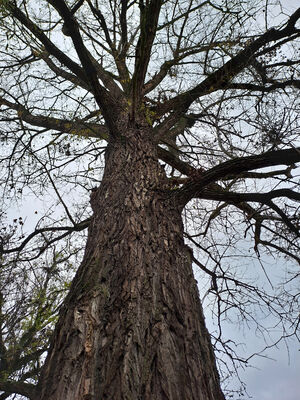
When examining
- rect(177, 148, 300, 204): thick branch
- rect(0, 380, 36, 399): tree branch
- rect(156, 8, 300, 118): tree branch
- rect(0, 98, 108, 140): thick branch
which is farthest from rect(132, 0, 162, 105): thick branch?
rect(0, 380, 36, 399): tree branch

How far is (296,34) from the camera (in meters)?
3.31

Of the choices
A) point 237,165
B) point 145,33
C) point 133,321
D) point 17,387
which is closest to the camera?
point 133,321

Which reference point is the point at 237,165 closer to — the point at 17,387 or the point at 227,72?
the point at 227,72

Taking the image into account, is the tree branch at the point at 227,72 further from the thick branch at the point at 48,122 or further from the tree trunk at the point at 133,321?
the tree trunk at the point at 133,321

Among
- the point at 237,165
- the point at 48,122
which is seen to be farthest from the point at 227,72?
the point at 48,122

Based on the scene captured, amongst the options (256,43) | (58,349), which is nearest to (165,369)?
(58,349)

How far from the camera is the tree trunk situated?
3.37 feet

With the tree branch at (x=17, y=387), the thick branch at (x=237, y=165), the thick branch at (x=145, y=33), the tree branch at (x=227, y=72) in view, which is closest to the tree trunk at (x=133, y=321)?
the thick branch at (x=237, y=165)

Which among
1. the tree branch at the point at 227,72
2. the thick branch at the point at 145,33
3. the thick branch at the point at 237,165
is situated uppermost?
the tree branch at the point at 227,72

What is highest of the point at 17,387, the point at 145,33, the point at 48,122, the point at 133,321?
the point at 48,122

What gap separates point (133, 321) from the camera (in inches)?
48.3

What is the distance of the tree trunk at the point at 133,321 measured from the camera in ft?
3.37

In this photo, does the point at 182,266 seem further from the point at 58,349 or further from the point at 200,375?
the point at 58,349

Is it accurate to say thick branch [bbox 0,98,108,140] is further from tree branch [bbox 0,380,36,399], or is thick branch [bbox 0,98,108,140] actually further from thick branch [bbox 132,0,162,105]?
tree branch [bbox 0,380,36,399]
